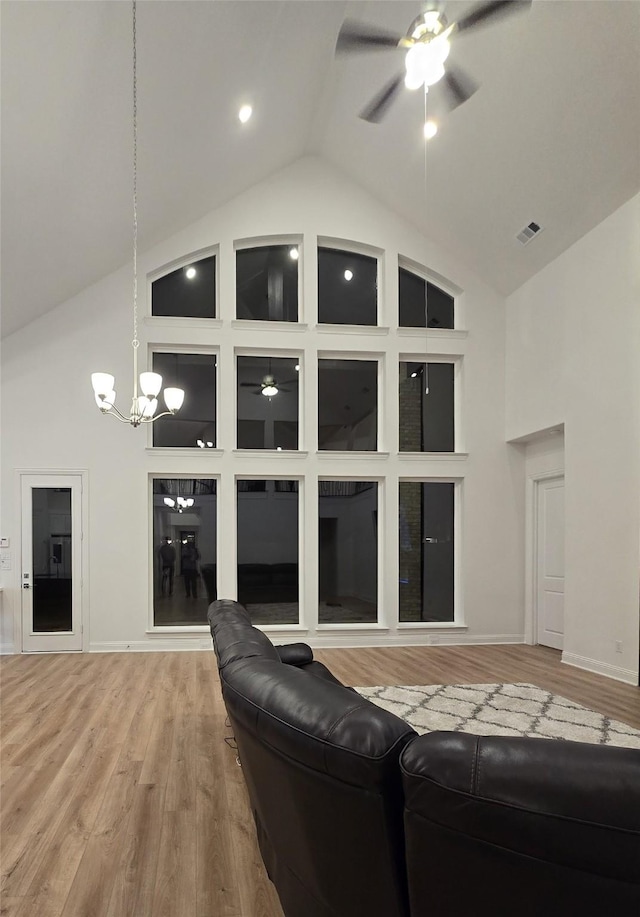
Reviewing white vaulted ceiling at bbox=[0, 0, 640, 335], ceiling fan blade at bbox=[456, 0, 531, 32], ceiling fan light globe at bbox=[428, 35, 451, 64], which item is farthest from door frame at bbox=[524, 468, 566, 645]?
ceiling fan blade at bbox=[456, 0, 531, 32]

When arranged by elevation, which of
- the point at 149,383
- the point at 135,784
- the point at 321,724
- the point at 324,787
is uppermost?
the point at 149,383

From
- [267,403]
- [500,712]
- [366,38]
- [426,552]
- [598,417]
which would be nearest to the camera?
[366,38]

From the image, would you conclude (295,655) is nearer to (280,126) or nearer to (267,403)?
(267,403)

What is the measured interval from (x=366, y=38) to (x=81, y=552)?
580 centimetres

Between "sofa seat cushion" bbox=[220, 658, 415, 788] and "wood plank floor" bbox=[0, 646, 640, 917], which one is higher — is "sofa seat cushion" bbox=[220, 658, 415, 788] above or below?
above

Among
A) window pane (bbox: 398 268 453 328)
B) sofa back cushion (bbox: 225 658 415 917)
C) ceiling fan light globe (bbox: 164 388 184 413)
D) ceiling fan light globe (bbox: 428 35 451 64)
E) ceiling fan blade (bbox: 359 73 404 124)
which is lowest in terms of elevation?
sofa back cushion (bbox: 225 658 415 917)

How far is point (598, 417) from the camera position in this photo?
6312mm

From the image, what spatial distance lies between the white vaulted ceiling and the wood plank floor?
12.9ft

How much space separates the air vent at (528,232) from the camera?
691 cm

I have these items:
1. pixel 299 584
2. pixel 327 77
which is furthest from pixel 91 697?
pixel 327 77

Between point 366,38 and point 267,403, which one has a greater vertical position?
point 366,38

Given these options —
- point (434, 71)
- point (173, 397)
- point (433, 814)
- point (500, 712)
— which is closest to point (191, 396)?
point (173, 397)

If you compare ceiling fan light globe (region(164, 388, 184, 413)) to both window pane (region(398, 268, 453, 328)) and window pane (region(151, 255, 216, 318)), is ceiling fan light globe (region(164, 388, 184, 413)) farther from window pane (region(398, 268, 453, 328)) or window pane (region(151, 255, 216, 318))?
window pane (region(398, 268, 453, 328))

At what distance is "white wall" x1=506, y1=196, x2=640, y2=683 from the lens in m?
5.84
